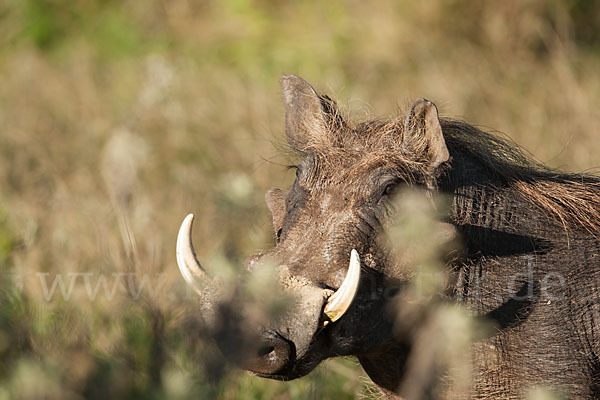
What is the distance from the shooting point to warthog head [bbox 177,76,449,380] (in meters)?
2.35

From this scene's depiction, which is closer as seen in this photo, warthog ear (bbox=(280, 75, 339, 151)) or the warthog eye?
the warthog eye

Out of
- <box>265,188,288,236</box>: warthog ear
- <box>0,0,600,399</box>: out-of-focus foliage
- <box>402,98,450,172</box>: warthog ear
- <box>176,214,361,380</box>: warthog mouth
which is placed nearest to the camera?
<box>176,214,361,380</box>: warthog mouth

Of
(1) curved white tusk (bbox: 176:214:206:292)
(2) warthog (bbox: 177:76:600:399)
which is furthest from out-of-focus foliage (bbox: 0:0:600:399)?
(2) warthog (bbox: 177:76:600:399)

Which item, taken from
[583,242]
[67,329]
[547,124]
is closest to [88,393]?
[67,329]

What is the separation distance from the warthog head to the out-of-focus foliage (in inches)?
6.5

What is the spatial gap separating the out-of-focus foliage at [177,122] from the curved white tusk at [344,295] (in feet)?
0.98

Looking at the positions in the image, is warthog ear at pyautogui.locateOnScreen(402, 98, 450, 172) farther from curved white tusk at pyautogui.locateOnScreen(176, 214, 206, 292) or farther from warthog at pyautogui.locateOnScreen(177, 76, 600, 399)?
curved white tusk at pyautogui.locateOnScreen(176, 214, 206, 292)

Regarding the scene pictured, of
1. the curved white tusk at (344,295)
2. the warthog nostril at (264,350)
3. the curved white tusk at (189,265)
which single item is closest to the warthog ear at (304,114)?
the curved white tusk at (189,265)

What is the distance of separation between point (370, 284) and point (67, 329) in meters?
1.06

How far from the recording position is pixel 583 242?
9.36ft

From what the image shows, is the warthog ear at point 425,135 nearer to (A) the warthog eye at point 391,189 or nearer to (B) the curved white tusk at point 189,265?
(A) the warthog eye at point 391,189

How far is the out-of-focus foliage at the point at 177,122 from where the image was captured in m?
2.56

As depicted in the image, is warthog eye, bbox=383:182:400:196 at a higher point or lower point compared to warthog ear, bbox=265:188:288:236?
higher

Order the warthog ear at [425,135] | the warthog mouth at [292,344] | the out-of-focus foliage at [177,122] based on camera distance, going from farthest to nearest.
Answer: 1. the warthog ear at [425,135]
2. the out-of-focus foliage at [177,122]
3. the warthog mouth at [292,344]
